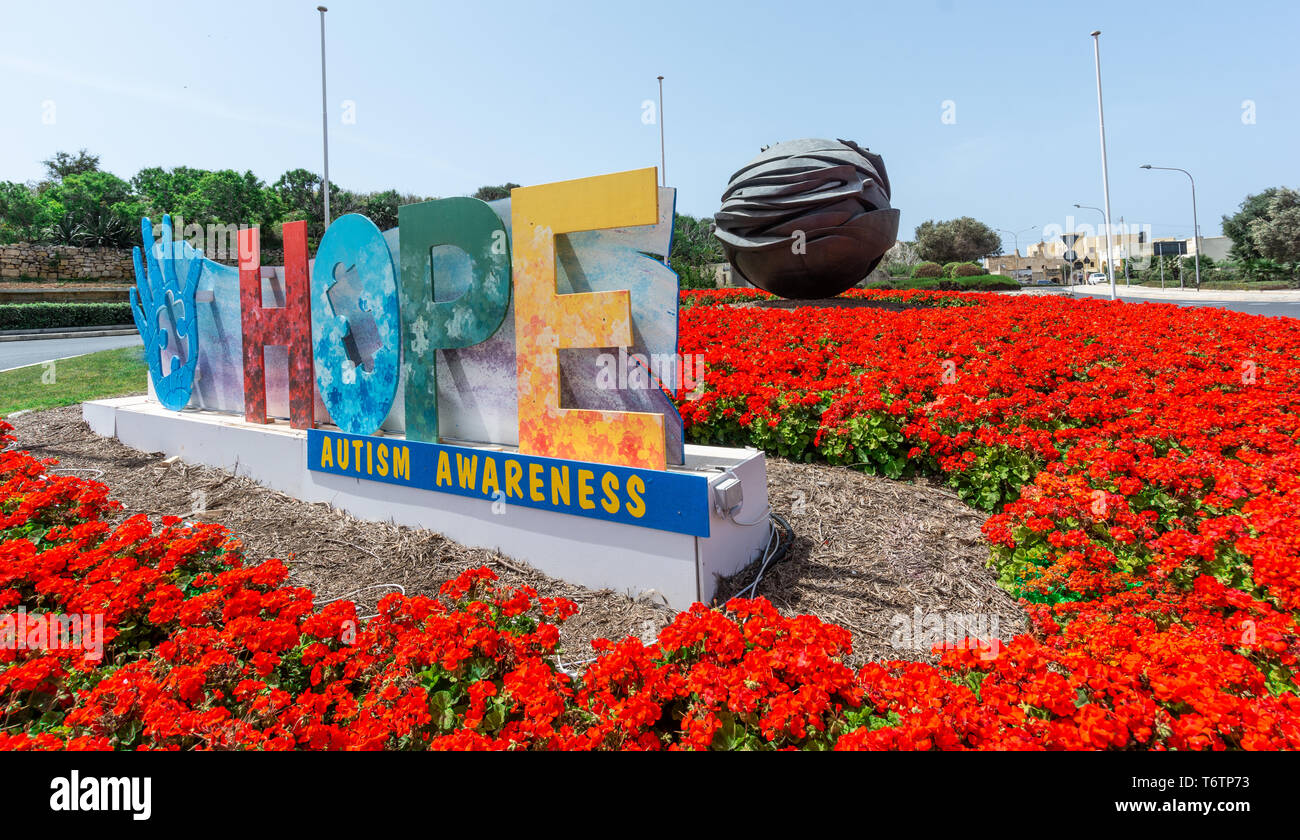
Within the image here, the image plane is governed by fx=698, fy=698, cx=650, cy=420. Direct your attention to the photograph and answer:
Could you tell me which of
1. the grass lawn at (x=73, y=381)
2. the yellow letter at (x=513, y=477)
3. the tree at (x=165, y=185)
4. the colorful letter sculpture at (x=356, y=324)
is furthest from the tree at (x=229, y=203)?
the yellow letter at (x=513, y=477)

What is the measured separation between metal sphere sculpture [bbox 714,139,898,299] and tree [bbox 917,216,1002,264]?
165 ft

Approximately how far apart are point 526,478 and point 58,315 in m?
28.0

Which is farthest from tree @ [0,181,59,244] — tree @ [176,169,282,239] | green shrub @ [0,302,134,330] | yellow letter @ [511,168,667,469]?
yellow letter @ [511,168,667,469]

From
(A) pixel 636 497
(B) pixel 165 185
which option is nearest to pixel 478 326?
(A) pixel 636 497

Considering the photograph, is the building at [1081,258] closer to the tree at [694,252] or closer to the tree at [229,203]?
the tree at [694,252]

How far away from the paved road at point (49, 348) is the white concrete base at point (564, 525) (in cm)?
1191

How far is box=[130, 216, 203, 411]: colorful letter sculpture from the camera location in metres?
6.00

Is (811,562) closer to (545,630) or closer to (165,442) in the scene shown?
(545,630)

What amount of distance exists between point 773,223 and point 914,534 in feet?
22.7

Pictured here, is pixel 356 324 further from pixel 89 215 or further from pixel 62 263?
pixel 89 215

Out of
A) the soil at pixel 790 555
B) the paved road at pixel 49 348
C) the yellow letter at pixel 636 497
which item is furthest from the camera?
the paved road at pixel 49 348

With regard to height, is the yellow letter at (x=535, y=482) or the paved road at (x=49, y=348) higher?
the paved road at (x=49, y=348)

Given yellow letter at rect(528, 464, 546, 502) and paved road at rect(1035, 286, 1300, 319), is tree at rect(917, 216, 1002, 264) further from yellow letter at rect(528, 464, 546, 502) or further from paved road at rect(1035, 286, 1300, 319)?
yellow letter at rect(528, 464, 546, 502)

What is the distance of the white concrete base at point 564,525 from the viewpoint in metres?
3.32
